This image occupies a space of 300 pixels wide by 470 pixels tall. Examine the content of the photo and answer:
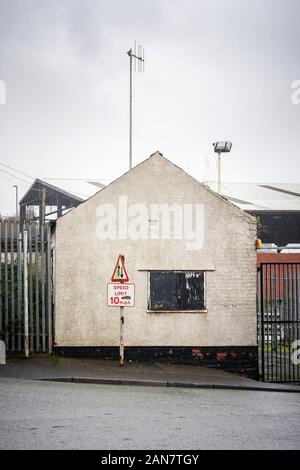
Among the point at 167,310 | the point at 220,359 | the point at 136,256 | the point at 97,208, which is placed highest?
the point at 97,208

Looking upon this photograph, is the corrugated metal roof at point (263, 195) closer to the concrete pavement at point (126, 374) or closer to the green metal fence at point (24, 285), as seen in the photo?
the green metal fence at point (24, 285)

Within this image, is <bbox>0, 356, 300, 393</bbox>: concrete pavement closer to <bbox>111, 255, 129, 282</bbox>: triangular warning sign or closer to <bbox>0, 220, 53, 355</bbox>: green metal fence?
<bbox>0, 220, 53, 355</bbox>: green metal fence

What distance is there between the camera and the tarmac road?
7.57 m

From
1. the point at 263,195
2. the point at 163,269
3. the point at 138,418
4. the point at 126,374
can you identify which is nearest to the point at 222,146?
the point at 163,269

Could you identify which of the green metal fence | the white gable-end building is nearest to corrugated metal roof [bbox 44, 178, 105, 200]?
the white gable-end building

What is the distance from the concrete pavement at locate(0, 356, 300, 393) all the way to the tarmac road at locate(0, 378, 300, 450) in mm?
711

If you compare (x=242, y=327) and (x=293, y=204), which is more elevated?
(x=293, y=204)

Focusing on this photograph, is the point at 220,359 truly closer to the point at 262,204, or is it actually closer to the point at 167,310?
the point at 167,310

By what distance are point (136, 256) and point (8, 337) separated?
3.64 m

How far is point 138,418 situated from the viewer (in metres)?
9.05

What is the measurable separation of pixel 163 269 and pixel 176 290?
62cm

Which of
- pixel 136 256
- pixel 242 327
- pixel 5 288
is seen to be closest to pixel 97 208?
pixel 136 256

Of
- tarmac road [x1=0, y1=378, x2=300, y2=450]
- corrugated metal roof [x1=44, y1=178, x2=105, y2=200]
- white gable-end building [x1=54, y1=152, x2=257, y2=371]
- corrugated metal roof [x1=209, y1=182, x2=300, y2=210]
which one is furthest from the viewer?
corrugated metal roof [x1=209, y1=182, x2=300, y2=210]
